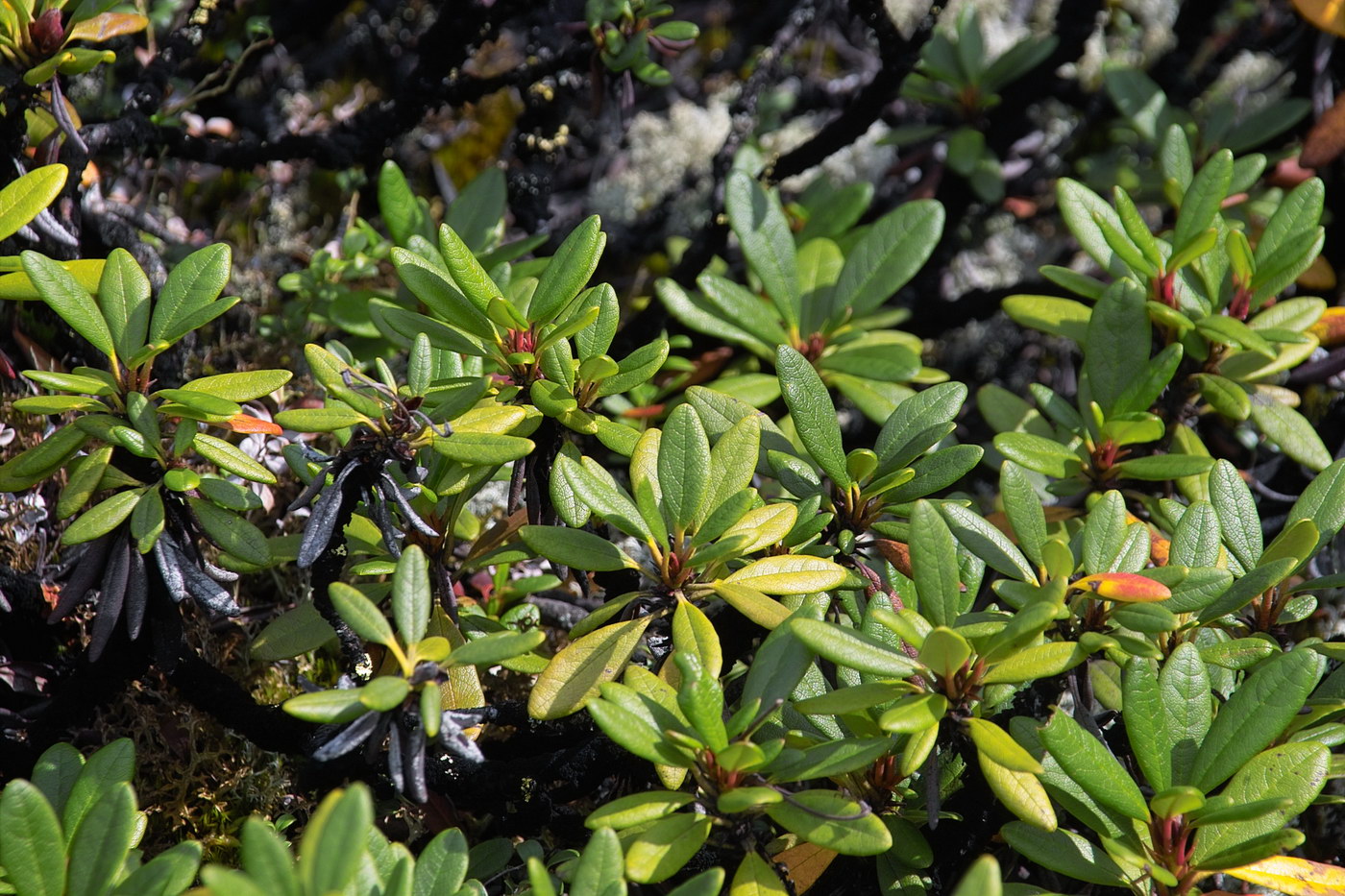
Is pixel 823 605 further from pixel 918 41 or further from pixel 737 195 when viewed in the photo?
pixel 918 41

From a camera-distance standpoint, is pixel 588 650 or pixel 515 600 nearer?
pixel 588 650

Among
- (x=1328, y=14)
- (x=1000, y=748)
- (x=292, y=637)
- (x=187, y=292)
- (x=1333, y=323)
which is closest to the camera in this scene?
(x=1000, y=748)

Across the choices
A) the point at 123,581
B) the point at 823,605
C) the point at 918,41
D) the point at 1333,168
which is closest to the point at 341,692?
the point at 123,581

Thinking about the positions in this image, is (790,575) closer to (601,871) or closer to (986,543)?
(986,543)

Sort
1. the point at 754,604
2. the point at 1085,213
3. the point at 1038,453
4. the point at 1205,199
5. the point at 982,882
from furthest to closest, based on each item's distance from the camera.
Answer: the point at 1085,213
the point at 1205,199
the point at 1038,453
the point at 754,604
the point at 982,882

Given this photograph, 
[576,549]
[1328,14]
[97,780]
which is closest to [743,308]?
[576,549]

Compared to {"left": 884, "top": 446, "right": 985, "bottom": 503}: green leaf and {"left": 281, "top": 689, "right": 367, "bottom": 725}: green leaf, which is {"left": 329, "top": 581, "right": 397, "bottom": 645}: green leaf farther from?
{"left": 884, "top": 446, "right": 985, "bottom": 503}: green leaf

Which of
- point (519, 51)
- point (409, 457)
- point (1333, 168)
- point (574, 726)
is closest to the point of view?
point (409, 457)

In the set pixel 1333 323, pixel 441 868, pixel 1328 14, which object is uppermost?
pixel 1328 14
